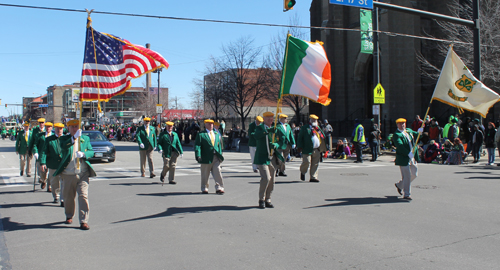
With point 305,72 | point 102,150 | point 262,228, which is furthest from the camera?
point 102,150

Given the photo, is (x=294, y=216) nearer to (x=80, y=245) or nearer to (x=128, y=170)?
(x=80, y=245)

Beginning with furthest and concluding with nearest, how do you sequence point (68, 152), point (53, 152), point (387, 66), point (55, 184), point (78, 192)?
point (387, 66)
point (55, 184)
point (53, 152)
point (68, 152)
point (78, 192)

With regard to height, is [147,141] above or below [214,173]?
above

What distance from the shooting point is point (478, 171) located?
14.7 metres

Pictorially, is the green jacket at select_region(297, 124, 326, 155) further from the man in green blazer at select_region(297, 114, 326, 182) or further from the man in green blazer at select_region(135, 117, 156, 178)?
the man in green blazer at select_region(135, 117, 156, 178)

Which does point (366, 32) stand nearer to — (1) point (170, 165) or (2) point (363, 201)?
(1) point (170, 165)

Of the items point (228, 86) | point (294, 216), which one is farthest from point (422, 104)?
point (294, 216)

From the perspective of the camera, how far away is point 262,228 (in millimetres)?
7031

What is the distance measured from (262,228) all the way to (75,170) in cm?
316

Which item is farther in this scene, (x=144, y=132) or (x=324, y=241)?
(x=144, y=132)

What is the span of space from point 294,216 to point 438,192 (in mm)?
4237

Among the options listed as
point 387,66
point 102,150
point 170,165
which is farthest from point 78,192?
point 387,66

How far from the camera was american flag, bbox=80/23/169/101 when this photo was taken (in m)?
8.65

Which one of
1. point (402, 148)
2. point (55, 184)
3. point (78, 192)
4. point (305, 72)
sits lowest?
point (55, 184)
